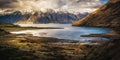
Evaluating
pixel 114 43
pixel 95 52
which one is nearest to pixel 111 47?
pixel 114 43

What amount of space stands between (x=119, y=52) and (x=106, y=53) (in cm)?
402

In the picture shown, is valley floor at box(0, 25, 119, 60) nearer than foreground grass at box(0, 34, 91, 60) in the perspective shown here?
Yes

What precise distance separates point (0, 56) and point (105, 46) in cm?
2770

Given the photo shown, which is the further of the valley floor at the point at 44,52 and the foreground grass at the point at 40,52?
the foreground grass at the point at 40,52

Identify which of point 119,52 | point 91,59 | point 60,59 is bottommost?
point 60,59

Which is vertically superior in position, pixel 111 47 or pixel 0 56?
pixel 111 47

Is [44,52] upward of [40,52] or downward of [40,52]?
downward

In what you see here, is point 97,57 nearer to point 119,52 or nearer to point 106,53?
point 106,53

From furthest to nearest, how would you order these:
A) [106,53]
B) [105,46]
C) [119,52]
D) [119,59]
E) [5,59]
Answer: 1. [5,59]
2. [105,46]
3. [106,53]
4. [119,52]
5. [119,59]

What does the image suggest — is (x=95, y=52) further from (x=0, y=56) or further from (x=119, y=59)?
(x=0, y=56)

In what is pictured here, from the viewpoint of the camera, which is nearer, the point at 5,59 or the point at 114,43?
the point at 114,43

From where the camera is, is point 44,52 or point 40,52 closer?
point 40,52

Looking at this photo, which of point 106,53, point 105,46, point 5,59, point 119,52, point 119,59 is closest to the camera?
point 119,59

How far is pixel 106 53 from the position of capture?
31.6m
